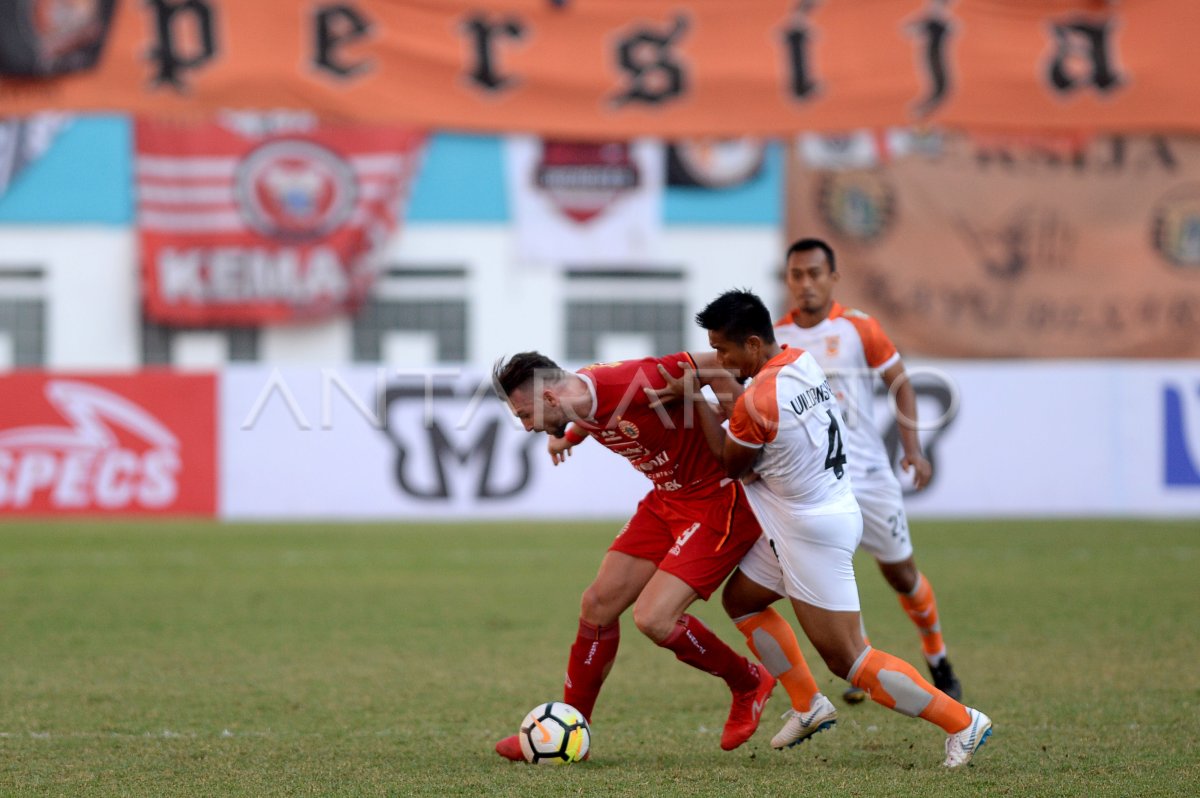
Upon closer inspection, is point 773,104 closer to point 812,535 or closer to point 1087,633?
point 1087,633

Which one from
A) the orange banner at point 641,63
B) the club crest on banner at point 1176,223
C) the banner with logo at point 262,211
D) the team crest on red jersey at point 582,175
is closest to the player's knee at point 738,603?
the orange banner at point 641,63

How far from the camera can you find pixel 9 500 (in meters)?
15.6

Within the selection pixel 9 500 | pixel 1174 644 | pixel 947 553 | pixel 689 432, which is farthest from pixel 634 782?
pixel 9 500

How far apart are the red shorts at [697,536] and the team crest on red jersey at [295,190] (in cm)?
1931

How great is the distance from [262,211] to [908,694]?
2051cm

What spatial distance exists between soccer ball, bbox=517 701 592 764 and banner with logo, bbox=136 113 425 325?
19.5 meters

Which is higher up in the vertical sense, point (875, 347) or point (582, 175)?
point (582, 175)

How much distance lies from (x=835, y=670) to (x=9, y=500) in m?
12.1

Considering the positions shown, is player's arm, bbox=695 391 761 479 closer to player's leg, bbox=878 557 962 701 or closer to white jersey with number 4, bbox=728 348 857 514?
white jersey with number 4, bbox=728 348 857 514

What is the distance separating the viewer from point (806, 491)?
5582 millimetres

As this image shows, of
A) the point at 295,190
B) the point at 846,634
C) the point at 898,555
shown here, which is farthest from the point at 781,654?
the point at 295,190

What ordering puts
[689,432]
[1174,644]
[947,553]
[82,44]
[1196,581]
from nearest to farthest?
[689,432] < [1174,644] < [1196,581] < [947,553] < [82,44]

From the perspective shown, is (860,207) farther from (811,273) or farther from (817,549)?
(817,549)

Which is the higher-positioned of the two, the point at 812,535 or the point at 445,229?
the point at 445,229
